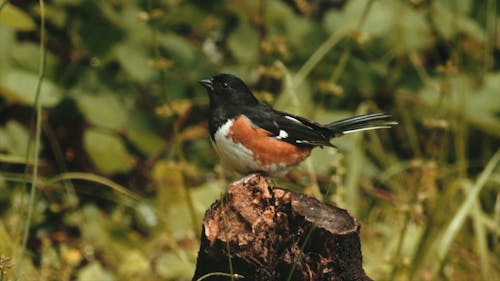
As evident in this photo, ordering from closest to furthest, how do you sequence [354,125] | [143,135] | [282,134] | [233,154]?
[233,154] < [282,134] < [354,125] < [143,135]

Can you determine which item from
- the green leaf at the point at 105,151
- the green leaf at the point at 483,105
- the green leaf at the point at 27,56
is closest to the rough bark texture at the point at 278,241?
the green leaf at the point at 105,151

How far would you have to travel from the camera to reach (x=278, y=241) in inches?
107

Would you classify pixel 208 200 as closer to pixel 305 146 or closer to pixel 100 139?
pixel 100 139

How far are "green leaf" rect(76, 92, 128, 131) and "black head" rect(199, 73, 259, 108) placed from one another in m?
1.24

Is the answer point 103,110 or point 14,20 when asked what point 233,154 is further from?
point 103,110

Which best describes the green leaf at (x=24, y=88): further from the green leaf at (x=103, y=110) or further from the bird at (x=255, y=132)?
the bird at (x=255, y=132)

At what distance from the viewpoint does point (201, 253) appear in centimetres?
274

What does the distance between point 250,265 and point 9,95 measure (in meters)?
2.21

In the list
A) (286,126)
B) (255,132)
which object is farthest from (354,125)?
(255,132)

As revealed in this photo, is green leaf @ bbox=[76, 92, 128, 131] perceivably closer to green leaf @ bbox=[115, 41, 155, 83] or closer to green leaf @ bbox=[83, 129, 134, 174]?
green leaf @ bbox=[83, 129, 134, 174]

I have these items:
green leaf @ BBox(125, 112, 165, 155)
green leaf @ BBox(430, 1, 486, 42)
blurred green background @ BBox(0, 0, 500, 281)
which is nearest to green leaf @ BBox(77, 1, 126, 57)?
blurred green background @ BBox(0, 0, 500, 281)

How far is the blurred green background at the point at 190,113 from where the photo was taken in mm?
4559

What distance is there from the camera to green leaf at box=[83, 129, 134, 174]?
15.4 feet

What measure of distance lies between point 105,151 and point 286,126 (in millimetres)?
1443
